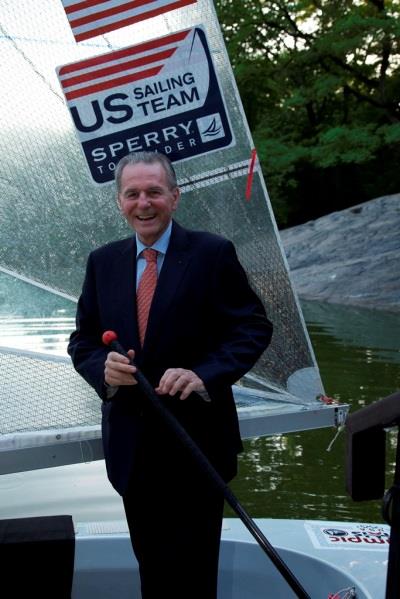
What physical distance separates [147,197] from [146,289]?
19 cm

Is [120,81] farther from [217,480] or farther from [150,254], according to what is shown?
[217,480]

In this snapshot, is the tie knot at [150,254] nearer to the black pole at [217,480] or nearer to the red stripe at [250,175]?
the black pole at [217,480]

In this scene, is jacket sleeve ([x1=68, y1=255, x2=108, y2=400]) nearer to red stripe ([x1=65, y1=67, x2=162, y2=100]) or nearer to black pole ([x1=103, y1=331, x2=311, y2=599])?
black pole ([x1=103, y1=331, x2=311, y2=599])

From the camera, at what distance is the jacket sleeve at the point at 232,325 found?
1886 mm

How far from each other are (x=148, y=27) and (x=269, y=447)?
3.75 meters

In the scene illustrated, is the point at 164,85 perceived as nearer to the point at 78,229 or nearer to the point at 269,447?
the point at 78,229

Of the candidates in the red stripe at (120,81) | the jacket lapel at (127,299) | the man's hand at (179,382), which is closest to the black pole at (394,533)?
the man's hand at (179,382)

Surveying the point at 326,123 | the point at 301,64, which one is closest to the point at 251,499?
the point at 301,64

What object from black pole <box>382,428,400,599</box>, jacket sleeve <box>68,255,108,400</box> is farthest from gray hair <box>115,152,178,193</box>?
black pole <box>382,428,400,599</box>

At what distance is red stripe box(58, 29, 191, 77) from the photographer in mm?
2730

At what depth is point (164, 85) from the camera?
269 centimetres

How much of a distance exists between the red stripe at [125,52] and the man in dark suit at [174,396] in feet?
2.74

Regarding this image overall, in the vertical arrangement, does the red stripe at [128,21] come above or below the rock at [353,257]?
above

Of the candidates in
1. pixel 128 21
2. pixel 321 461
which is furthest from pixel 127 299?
pixel 321 461
